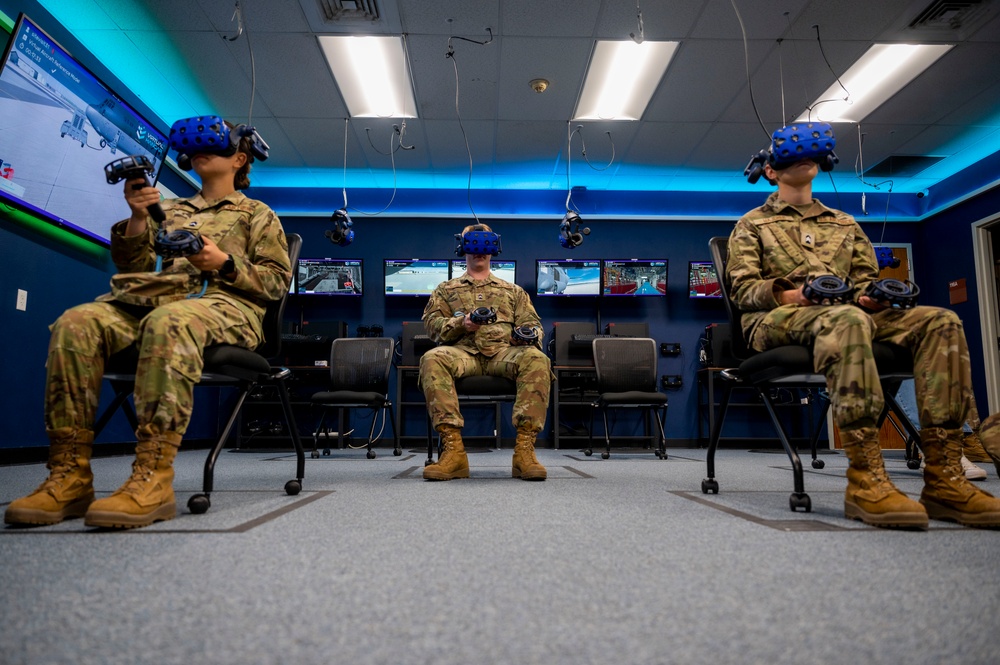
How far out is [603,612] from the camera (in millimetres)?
759

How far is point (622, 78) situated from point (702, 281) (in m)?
2.84

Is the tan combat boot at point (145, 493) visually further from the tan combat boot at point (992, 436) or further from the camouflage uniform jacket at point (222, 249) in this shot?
the tan combat boot at point (992, 436)

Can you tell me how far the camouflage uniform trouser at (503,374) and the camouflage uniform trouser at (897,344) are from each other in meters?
1.12

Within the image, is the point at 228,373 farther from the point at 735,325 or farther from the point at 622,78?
the point at 622,78

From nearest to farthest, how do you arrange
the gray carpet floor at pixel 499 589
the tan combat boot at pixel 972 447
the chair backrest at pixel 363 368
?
the gray carpet floor at pixel 499 589 → the tan combat boot at pixel 972 447 → the chair backrest at pixel 363 368

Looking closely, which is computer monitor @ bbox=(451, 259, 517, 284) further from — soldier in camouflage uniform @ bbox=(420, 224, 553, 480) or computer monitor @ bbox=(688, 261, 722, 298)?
soldier in camouflage uniform @ bbox=(420, 224, 553, 480)

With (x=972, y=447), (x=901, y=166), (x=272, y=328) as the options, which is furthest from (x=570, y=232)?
(x=272, y=328)

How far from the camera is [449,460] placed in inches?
95.3

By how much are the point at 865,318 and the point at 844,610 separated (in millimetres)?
1001

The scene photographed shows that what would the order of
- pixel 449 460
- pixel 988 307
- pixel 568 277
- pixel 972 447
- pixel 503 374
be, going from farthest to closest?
pixel 568 277
pixel 988 307
pixel 972 447
pixel 503 374
pixel 449 460

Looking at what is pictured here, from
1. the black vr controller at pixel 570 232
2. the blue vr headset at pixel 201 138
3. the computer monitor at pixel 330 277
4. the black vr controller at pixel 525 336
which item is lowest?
the black vr controller at pixel 525 336

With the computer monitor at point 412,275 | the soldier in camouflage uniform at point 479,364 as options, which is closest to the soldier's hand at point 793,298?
the soldier in camouflage uniform at point 479,364

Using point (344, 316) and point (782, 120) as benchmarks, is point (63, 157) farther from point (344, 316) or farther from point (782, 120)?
point (782, 120)

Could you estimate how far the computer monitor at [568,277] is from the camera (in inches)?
261
